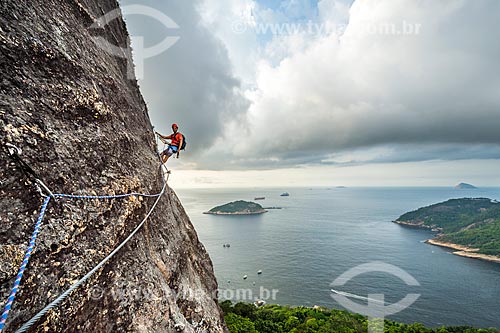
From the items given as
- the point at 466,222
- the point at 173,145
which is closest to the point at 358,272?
the point at 173,145

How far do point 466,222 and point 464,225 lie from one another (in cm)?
425

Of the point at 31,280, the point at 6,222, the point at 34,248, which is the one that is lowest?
the point at 31,280

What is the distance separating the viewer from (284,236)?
109 meters

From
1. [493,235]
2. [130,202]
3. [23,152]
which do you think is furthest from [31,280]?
[493,235]

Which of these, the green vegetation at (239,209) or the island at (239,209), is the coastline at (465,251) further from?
the green vegetation at (239,209)

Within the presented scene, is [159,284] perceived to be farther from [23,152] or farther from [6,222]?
[23,152]

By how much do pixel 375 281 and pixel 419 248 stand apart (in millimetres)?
44531

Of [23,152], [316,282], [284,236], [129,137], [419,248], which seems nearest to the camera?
[23,152]

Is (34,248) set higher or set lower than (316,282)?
higher

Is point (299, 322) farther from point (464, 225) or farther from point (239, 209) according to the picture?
point (239, 209)

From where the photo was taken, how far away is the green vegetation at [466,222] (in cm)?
9706

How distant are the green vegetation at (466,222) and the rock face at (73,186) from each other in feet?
408

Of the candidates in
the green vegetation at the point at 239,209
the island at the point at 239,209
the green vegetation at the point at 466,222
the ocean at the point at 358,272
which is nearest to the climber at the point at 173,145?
the ocean at the point at 358,272

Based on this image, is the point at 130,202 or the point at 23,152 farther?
the point at 130,202
